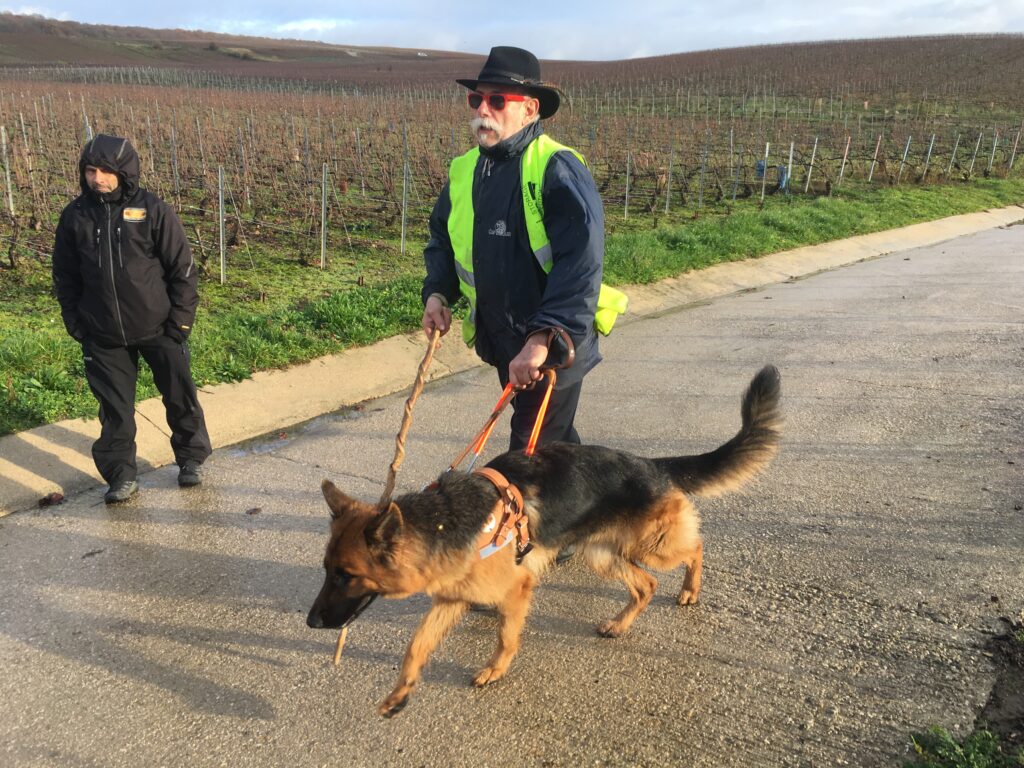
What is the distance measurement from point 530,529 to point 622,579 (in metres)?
0.61

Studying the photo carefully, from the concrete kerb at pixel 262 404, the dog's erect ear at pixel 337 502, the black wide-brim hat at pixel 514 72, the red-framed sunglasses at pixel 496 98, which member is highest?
the black wide-brim hat at pixel 514 72

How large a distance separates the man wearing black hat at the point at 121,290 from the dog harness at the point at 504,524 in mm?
2550

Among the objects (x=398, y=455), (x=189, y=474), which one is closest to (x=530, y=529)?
(x=398, y=455)

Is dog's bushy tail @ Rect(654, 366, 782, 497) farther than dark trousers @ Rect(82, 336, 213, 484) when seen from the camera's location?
No

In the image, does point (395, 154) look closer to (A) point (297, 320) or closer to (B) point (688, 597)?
(A) point (297, 320)

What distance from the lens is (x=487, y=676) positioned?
122 inches

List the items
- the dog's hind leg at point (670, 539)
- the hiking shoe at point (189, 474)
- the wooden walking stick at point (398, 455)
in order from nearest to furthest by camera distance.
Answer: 1. the wooden walking stick at point (398, 455)
2. the dog's hind leg at point (670, 539)
3. the hiking shoe at point (189, 474)

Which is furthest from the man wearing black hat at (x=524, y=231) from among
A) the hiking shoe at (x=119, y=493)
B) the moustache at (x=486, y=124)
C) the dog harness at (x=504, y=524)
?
the hiking shoe at (x=119, y=493)

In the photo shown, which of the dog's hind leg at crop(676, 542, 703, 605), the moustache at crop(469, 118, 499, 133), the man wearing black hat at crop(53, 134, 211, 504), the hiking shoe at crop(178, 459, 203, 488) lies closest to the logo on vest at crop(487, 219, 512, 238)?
the moustache at crop(469, 118, 499, 133)

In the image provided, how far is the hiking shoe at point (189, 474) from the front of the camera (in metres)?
4.87

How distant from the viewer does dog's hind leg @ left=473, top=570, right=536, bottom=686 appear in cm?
305

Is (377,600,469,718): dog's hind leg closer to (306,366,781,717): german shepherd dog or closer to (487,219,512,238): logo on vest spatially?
(306,366,781,717): german shepherd dog

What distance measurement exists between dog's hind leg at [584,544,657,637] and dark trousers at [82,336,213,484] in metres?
2.89

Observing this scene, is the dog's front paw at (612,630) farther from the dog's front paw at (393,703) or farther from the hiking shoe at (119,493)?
the hiking shoe at (119,493)
